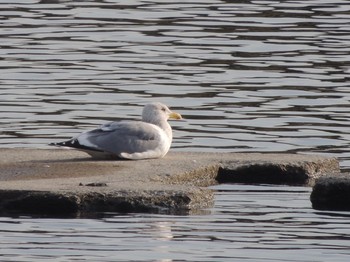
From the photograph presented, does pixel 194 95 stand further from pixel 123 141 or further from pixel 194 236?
pixel 194 236

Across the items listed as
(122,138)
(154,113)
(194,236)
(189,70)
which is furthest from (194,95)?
(194,236)

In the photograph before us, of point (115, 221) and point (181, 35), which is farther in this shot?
point (181, 35)

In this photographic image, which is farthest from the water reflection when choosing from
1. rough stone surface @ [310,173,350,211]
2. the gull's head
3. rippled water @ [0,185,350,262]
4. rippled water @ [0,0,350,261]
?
rippled water @ [0,185,350,262]

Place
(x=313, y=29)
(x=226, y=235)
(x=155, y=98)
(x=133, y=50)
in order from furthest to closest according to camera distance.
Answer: (x=313, y=29) → (x=133, y=50) → (x=155, y=98) → (x=226, y=235)

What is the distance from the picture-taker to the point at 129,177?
13258 millimetres

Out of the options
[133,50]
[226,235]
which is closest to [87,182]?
[226,235]

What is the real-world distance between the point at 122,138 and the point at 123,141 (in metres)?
0.03

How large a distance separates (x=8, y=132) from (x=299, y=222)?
226 inches

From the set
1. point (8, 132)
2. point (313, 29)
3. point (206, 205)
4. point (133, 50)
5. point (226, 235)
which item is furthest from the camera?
point (313, 29)

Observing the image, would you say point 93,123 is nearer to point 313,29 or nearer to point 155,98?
point 155,98

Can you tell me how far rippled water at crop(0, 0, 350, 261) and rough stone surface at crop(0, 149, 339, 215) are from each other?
0.96 ft

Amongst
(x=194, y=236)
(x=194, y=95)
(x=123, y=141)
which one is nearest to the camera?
(x=194, y=236)

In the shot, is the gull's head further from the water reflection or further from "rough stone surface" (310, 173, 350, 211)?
"rough stone surface" (310, 173, 350, 211)

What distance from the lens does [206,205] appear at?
41.9 ft
